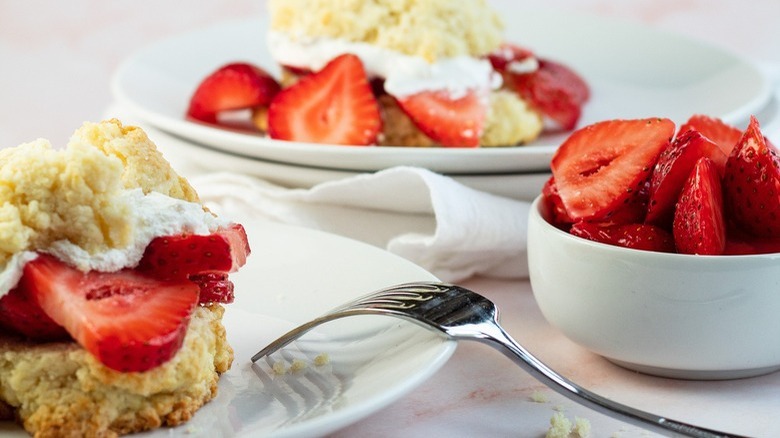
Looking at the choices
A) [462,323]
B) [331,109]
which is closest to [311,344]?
[462,323]

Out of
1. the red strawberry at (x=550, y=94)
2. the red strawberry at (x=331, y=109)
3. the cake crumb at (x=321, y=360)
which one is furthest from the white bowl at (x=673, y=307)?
the red strawberry at (x=550, y=94)

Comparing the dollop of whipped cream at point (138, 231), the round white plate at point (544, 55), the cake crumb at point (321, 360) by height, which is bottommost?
the round white plate at point (544, 55)

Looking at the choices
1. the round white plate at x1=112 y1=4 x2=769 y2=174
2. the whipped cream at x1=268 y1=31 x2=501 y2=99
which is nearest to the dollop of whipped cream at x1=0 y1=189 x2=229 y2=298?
the round white plate at x1=112 y1=4 x2=769 y2=174

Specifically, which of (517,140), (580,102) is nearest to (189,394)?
(517,140)

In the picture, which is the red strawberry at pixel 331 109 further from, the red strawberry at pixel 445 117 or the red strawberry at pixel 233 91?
the red strawberry at pixel 233 91

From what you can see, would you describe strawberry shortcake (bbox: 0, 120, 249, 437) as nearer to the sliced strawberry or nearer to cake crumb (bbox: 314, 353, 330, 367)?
the sliced strawberry

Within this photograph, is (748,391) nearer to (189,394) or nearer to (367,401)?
(367,401)
